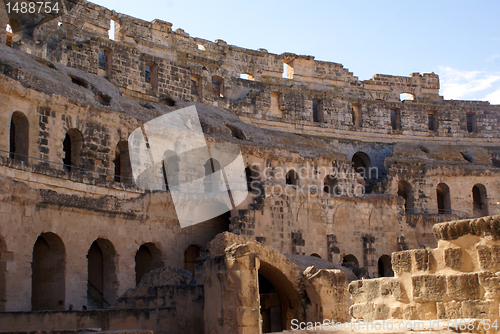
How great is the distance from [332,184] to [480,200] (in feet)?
30.3

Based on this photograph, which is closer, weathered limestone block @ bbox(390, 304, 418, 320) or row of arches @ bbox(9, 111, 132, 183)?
weathered limestone block @ bbox(390, 304, 418, 320)

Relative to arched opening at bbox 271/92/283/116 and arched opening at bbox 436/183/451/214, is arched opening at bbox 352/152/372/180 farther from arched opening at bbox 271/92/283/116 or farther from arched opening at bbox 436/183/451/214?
arched opening at bbox 271/92/283/116

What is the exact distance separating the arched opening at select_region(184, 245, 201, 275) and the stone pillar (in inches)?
283

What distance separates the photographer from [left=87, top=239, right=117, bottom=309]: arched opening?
15.5m

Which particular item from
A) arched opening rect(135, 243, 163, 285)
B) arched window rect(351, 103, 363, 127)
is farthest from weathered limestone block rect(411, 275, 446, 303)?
arched window rect(351, 103, 363, 127)

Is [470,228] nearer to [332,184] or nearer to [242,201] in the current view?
[242,201]

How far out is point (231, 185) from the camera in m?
19.8

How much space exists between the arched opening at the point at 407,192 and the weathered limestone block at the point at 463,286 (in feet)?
70.2

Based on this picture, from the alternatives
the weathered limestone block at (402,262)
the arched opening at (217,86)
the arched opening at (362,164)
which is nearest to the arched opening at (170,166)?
the arched opening at (217,86)

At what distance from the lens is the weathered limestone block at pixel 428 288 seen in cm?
722

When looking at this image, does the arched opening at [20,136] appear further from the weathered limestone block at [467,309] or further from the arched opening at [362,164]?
the arched opening at [362,164]

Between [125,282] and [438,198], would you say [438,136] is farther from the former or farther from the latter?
[125,282]

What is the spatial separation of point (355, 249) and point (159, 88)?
1248 centimetres

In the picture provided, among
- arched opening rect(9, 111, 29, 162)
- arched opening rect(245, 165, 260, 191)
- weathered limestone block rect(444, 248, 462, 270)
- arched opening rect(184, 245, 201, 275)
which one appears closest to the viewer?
weathered limestone block rect(444, 248, 462, 270)
